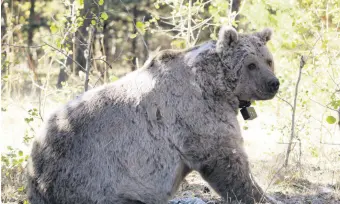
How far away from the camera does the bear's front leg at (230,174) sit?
16.1 ft

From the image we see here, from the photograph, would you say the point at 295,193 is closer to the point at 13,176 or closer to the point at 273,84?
the point at 273,84

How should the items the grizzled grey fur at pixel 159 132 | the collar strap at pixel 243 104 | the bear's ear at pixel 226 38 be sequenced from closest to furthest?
the grizzled grey fur at pixel 159 132 < the bear's ear at pixel 226 38 < the collar strap at pixel 243 104

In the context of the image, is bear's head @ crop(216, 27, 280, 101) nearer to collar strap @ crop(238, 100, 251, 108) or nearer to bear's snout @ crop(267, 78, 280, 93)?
bear's snout @ crop(267, 78, 280, 93)

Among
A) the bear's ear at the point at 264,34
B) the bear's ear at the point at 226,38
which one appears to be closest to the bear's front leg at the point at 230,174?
the bear's ear at the point at 226,38

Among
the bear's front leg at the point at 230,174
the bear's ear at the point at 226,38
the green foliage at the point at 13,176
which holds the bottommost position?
the green foliage at the point at 13,176

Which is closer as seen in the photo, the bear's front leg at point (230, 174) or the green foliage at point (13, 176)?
the bear's front leg at point (230, 174)

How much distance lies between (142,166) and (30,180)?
0.95m

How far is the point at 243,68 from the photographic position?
517 centimetres

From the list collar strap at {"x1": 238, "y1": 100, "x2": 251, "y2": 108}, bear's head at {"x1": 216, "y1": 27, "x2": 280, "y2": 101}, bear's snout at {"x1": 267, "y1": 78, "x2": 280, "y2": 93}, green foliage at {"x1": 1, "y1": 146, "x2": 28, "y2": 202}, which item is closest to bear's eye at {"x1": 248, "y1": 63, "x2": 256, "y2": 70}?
bear's head at {"x1": 216, "y1": 27, "x2": 280, "y2": 101}

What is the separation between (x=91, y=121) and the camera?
A: 4.74 m

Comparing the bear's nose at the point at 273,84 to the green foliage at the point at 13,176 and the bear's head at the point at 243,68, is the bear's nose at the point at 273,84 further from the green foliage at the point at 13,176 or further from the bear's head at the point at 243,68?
the green foliage at the point at 13,176

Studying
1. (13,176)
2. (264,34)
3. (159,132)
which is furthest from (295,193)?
(13,176)

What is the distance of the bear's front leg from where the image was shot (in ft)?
16.1

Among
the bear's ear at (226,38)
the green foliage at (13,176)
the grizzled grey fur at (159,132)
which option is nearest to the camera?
the grizzled grey fur at (159,132)
